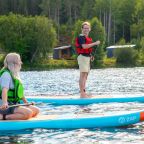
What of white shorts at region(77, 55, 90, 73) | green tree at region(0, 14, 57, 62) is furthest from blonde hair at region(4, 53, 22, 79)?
green tree at region(0, 14, 57, 62)

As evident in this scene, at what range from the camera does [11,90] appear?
1000 cm

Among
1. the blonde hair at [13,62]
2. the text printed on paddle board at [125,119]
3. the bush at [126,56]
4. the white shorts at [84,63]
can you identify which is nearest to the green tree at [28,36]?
the bush at [126,56]

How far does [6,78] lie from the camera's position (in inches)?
385

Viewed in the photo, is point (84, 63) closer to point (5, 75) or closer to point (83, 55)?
point (83, 55)

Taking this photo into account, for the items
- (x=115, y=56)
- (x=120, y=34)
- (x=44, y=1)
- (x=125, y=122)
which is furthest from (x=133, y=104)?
(x=44, y=1)

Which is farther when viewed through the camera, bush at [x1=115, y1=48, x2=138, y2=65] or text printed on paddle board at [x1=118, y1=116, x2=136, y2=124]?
bush at [x1=115, y1=48, x2=138, y2=65]

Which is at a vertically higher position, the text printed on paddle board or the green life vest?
the green life vest

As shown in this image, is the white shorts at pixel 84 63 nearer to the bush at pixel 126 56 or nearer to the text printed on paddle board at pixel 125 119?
the text printed on paddle board at pixel 125 119

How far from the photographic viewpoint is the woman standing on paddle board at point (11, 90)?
9689 mm

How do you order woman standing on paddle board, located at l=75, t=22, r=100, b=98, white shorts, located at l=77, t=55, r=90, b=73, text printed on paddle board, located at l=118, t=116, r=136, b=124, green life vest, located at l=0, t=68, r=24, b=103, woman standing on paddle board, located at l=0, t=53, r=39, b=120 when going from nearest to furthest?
1. woman standing on paddle board, located at l=0, t=53, r=39, b=120
2. green life vest, located at l=0, t=68, r=24, b=103
3. text printed on paddle board, located at l=118, t=116, r=136, b=124
4. woman standing on paddle board, located at l=75, t=22, r=100, b=98
5. white shorts, located at l=77, t=55, r=90, b=73

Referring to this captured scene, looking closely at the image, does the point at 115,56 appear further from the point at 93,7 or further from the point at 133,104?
the point at 133,104

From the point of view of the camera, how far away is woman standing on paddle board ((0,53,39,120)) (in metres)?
9.69

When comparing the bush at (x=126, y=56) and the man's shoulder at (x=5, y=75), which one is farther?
the bush at (x=126, y=56)

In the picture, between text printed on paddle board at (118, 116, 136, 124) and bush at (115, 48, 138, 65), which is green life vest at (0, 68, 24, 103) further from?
bush at (115, 48, 138, 65)
